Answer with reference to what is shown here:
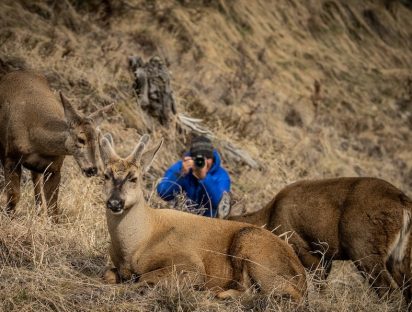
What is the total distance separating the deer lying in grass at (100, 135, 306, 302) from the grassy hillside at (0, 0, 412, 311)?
24cm

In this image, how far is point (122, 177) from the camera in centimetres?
571

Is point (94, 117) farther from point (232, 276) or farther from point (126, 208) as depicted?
point (232, 276)

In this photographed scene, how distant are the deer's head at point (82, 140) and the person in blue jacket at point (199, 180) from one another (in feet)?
5.87

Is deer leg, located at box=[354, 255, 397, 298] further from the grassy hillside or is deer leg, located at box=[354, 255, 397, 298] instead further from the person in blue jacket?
the person in blue jacket

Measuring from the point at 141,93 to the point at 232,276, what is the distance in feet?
23.4

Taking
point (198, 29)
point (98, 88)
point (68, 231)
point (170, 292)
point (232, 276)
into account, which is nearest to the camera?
point (170, 292)

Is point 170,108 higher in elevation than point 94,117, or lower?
lower

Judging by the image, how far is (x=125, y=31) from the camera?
52.6 feet

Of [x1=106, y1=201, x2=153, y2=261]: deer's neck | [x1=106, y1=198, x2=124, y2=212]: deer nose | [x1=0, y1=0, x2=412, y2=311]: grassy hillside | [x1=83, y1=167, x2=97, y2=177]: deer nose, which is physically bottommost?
[x1=0, y1=0, x2=412, y2=311]: grassy hillside

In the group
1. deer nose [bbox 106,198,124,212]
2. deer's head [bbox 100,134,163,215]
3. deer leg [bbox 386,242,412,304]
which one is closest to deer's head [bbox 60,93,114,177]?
deer's head [bbox 100,134,163,215]

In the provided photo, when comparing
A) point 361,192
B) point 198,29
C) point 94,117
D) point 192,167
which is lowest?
point 198,29

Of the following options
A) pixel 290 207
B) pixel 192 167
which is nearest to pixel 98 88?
pixel 192 167

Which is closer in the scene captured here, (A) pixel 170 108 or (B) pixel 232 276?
(B) pixel 232 276

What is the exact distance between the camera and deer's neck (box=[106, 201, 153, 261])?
5.76 metres
